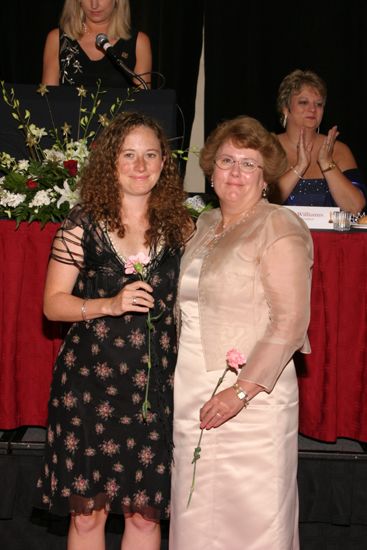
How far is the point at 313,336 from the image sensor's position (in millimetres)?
3391

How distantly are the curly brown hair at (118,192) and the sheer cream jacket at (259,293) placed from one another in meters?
0.22

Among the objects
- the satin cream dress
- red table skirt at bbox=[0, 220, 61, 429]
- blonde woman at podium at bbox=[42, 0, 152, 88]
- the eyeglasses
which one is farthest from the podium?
A: the satin cream dress

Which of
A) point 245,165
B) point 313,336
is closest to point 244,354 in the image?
point 245,165

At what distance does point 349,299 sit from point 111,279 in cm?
118

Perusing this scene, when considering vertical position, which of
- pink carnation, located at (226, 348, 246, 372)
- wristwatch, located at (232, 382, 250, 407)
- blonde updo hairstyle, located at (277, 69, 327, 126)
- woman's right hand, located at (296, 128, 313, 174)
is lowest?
wristwatch, located at (232, 382, 250, 407)

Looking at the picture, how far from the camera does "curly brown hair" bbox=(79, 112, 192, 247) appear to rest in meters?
2.60

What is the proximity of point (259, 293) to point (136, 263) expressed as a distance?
38 centimetres

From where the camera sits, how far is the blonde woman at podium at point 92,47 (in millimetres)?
3789

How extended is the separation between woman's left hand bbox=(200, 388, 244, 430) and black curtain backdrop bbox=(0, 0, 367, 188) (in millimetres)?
3532

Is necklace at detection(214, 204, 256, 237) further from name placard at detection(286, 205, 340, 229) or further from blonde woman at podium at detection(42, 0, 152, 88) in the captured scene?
blonde woman at podium at detection(42, 0, 152, 88)

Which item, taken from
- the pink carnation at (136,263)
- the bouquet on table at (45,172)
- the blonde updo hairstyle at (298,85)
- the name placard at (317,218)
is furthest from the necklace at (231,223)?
A: the blonde updo hairstyle at (298,85)

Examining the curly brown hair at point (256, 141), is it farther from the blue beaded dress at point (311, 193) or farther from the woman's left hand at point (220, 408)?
the blue beaded dress at point (311, 193)

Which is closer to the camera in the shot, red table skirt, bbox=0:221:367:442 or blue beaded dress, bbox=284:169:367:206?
red table skirt, bbox=0:221:367:442

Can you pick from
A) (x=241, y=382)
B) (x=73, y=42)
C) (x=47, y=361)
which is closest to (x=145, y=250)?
(x=241, y=382)
